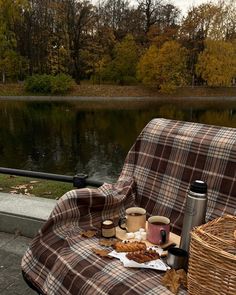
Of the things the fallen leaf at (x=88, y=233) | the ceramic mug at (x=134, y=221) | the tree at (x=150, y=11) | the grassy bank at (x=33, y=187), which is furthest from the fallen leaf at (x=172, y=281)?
the tree at (x=150, y=11)

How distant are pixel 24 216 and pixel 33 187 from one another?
2.07 metres

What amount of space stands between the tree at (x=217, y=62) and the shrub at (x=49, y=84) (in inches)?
602

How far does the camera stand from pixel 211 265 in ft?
4.89

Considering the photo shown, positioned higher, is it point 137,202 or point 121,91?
point 137,202

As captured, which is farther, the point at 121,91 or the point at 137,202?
the point at 121,91

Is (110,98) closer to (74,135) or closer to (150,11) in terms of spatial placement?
(150,11)

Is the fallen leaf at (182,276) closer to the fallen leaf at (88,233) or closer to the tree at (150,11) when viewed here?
the fallen leaf at (88,233)

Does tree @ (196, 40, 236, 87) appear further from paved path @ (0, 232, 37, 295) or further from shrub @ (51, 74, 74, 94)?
paved path @ (0, 232, 37, 295)

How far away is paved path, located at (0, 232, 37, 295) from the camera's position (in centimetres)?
263

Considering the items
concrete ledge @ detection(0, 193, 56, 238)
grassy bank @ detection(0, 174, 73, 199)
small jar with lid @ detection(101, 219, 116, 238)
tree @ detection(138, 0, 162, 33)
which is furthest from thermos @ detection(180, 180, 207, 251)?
tree @ detection(138, 0, 162, 33)

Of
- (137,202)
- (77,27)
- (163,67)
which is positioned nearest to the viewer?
(137,202)

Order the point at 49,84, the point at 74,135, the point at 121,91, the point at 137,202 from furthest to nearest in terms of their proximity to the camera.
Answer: the point at 49,84, the point at 121,91, the point at 74,135, the point at 137,202

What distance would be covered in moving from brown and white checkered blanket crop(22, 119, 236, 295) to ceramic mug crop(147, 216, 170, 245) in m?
0.29

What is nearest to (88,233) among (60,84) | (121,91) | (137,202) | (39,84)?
(137,202)
